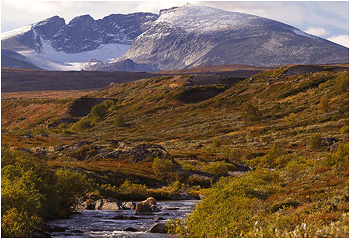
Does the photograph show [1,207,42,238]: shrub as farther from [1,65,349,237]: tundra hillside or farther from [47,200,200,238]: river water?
[47,200,200,238]: river water

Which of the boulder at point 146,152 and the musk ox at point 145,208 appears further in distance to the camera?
the boulder at point 146,152

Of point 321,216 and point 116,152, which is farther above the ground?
point 321,216

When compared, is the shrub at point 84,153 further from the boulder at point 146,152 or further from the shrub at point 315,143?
the shrub at point 315,143

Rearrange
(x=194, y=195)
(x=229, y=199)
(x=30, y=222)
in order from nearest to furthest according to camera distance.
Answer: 1. (x=30, y=222)
2. (x=229, y=199)
3. (x=194, y=195)

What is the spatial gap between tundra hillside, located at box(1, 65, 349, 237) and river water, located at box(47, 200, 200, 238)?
1.71 metres

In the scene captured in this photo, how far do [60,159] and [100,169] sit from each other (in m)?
21.9

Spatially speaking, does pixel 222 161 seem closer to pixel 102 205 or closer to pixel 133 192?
pixel 133 192

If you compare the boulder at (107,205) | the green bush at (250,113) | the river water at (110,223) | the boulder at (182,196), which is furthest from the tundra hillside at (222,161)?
the boulder at (107,205)

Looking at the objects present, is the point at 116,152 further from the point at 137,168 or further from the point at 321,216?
the point at 321,216

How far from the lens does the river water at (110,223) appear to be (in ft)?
79.6

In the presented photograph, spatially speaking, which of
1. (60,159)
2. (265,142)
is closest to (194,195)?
(60,159)

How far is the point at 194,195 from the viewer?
46.4 metres

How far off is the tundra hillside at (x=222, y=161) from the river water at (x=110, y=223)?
1.71m

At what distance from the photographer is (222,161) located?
2749 inches
